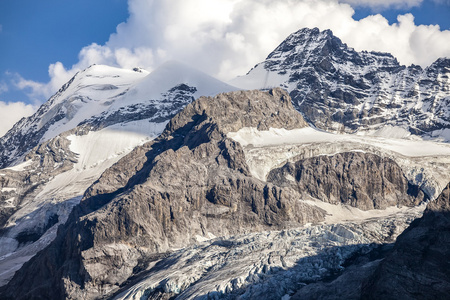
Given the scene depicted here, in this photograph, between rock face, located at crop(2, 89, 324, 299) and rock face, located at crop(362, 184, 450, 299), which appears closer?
rock face, located at crop(362, 184, 450, 299)

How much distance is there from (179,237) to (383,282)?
10720 cm

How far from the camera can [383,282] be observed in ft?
276

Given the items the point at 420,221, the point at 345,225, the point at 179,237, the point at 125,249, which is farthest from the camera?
the point at 179,237

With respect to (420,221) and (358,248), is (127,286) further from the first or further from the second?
(420,221)

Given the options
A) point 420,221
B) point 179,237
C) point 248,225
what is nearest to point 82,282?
point 179,237

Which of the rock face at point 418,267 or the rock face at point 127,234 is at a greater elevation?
the rock face at point 127,234

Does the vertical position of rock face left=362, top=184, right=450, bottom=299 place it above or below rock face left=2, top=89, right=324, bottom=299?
below

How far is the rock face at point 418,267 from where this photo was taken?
266 feet

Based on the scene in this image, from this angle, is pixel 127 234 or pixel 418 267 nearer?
pixel 418 267

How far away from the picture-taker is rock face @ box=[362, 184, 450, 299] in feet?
266

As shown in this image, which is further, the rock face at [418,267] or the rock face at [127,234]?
the rock face at [127,234]

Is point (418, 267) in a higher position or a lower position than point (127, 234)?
lower

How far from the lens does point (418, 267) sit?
278 feet

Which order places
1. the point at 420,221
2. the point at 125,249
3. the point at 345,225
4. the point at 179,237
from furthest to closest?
the point at 179,237, the point at 125,249, the point at 345,225, the point at 420,221
